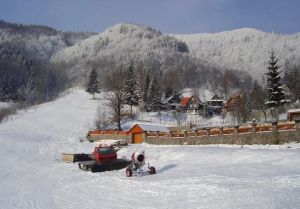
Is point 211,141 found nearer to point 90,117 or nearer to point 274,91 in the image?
point 274,91

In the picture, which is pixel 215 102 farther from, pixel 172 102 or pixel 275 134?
pixel 275 134

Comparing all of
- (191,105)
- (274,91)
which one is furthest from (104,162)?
(191,105)

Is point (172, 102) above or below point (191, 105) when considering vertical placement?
above

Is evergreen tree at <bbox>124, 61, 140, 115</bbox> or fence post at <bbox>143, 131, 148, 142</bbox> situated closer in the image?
fence post at <bbox>143, 131, 148, 142</bbox>

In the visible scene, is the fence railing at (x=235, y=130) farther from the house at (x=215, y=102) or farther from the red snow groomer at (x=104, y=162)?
the house at (x=215, y=102)

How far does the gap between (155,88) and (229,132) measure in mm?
58942

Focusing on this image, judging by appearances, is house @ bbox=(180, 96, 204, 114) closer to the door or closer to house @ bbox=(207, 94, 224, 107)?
house @ bbox=(207, 94, 224, 107)

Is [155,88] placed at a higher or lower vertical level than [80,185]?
higher

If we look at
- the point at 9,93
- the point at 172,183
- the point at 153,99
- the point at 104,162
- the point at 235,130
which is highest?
the point at 9,93

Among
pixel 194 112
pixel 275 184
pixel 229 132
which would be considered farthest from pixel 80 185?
pixel 194 112

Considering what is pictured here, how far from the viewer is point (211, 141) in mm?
39344

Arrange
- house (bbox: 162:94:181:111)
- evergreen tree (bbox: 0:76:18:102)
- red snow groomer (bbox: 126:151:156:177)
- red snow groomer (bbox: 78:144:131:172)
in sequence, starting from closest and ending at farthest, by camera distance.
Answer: red snow groomer (bbox: 126:151:156:177)
red snow groomer (bbox: 78:144:131:172)
house (bbox: 162:94:181:111)
evergreen tree (bbox: 0:76:18:102)

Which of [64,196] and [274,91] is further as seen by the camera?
[274,91]

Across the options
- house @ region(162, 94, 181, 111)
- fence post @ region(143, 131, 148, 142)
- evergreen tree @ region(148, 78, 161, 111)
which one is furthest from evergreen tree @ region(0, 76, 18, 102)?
fence post @ region(143, 131, 148, 142)
